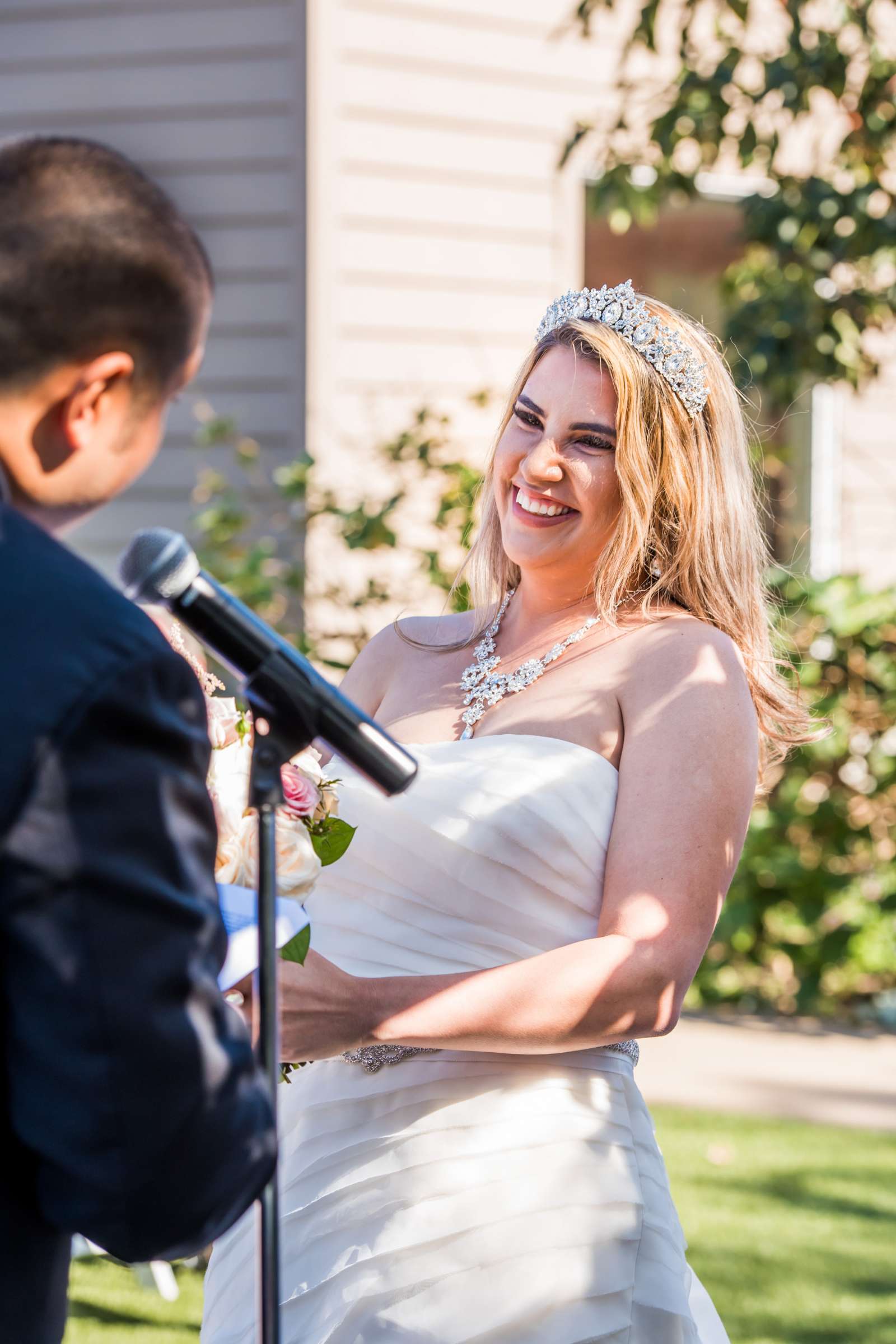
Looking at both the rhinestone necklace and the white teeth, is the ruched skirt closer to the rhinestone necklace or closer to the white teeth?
the rhinestone necklace

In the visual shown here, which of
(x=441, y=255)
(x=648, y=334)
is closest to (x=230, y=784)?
(x=648, y=334)

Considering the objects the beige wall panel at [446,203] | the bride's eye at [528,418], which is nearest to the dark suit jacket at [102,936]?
the bride's eye at [528,418]

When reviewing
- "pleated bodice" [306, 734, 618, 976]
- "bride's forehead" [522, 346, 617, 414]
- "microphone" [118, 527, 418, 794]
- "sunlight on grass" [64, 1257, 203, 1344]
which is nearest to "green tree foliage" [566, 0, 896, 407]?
"bride's forehead" [522, 346, 617, 414]

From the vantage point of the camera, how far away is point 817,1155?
5348mm

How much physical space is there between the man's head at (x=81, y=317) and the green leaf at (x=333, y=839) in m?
0.92

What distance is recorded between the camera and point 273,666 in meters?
1.47

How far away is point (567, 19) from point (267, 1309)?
736cm

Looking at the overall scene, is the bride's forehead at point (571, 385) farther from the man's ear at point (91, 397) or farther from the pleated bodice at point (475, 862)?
the man's ear at point (91, 397)

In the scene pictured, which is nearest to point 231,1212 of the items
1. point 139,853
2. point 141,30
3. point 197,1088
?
point 197,1088

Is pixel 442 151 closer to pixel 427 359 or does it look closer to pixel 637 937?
pixel 427 359

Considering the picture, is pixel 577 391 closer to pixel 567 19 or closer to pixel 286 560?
pixel 286 560

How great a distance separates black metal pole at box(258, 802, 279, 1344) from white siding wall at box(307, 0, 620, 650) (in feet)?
18.4

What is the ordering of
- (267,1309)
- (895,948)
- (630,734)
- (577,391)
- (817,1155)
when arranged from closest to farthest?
1. (267,1309)
2. (630,734)
3. (577,391)
4. (817,1155)
5. (895,948)

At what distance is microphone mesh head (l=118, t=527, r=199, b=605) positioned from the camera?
139 centimetres
